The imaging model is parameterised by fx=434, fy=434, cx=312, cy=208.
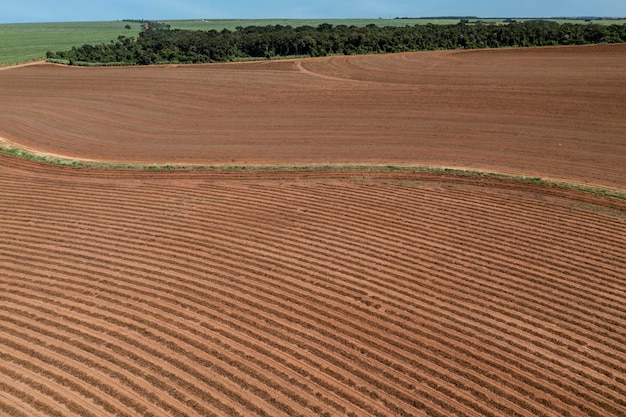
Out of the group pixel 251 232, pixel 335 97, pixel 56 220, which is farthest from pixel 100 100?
pixel 251 232

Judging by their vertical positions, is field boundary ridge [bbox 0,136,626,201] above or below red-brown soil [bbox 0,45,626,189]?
below

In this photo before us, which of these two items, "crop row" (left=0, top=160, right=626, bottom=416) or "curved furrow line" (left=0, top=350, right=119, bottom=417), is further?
"crop row" (left=0, top=160, right=626, bottom=416)

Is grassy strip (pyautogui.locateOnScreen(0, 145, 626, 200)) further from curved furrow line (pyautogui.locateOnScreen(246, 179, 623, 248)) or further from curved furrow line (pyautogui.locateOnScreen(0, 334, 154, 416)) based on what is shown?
curved furrow line (pyautogui.locateOnScreen(0, 334, 154, 416))

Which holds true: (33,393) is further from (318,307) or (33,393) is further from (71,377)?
Result: (318,307)

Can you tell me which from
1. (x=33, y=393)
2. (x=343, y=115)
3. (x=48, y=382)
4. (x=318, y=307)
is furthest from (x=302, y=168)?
(x=33, y=393)

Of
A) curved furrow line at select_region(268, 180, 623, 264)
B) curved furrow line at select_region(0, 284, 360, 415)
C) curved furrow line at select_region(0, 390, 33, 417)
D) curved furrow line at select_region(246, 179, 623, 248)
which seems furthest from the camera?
curved furrow line at select_region(246, 179, 623, 248)

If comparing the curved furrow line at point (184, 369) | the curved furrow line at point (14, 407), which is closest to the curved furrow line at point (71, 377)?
the curved furrow line at point (14, 407)

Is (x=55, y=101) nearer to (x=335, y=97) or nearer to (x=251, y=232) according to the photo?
(x=335, y=97)

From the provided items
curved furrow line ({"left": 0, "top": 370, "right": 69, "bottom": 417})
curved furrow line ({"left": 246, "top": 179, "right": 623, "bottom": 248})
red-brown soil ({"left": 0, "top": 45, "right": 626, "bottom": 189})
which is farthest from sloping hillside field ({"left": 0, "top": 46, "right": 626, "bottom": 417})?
red-brown soil ({"left": 0, "top": 45, "right": 626, "bottom": 189})
